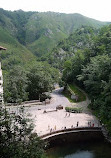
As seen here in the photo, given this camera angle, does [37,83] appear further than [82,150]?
Yes

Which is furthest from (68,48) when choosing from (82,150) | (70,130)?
(82,150)

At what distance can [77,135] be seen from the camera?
33594mm

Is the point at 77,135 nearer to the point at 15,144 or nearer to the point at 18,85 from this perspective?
the point at 15,144

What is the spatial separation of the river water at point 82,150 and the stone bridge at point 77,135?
115 cm

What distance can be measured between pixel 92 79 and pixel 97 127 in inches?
546

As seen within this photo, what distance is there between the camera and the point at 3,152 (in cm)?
1511

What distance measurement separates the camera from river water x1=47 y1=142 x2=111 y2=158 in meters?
28.8

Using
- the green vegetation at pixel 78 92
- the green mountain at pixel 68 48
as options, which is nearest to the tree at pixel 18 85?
the green vegetation at pixel 78 92

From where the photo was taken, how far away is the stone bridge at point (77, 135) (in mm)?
32500

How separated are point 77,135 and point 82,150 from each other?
11.5 feet

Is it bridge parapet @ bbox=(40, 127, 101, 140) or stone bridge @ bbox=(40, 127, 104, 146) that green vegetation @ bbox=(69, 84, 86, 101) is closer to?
bridge parapet @ bbox=(40, 127, 101, 140)

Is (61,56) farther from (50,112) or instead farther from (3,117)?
(3,117)

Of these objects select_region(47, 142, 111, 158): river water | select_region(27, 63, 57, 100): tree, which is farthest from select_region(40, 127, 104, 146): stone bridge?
select_region(27, 63, 57, 100): tree

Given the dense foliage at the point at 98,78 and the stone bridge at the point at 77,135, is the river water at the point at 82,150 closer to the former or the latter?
the stone bridge at the point at 77,135
